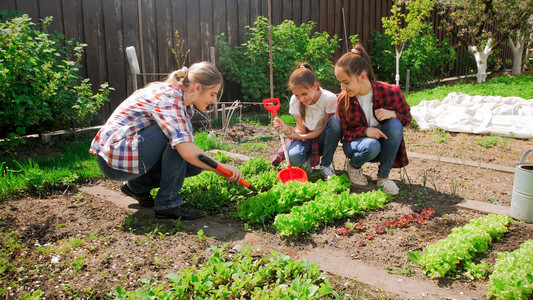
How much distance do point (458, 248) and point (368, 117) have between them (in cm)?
158

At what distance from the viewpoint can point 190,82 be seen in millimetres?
2832

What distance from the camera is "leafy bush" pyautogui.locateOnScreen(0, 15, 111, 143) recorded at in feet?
13.6

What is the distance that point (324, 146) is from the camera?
3.83 metres

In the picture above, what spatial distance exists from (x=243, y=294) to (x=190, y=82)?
1.48 metres

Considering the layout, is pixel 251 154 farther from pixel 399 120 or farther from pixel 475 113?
pixel 475 113

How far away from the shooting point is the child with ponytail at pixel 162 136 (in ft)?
8.77

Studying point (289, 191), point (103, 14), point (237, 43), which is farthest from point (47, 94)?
point (237, 43)

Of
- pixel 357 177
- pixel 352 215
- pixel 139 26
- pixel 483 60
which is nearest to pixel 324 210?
pixel 352 215

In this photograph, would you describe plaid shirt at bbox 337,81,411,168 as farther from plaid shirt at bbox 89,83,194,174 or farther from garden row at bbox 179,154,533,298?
plaid shirt at bbox 89,83,194,174

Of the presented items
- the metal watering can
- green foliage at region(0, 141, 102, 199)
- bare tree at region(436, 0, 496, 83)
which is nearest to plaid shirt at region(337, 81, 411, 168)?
the metal watering can

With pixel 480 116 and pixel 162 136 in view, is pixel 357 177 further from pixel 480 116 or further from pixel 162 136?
pixel 480 116

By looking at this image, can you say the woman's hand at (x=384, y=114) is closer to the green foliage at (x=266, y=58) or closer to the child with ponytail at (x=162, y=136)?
the child with ponytail at (x=162, y=136)

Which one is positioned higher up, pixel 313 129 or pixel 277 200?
pixel 313 129

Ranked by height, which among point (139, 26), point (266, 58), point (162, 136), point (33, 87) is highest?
point (139, 26)
